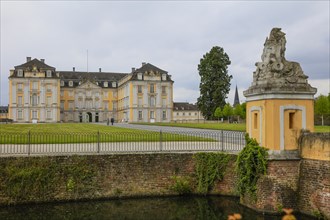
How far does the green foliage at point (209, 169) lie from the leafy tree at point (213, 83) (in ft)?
141

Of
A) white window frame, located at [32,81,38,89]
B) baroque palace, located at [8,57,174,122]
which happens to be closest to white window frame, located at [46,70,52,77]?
baroque palace, located at [8,57,174,122]

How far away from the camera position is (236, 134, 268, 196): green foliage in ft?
38.9

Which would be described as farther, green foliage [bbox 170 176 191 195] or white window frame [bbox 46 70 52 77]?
white window frame [bbox 46 70 52 77]

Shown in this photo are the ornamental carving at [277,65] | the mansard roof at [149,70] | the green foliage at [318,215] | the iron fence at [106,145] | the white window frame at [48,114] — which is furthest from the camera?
the mansard roof at [149,70]

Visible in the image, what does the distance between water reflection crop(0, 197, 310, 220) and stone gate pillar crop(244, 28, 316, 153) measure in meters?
2.51

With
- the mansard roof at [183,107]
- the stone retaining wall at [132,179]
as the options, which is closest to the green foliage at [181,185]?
the stone retaining wall at [132,179]

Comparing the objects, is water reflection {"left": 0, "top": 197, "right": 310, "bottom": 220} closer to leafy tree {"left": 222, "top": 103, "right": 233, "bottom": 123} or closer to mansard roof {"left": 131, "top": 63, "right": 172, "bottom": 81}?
leafy tree {"left": 222, "top": 103, "right": 233, "bottom": 123}

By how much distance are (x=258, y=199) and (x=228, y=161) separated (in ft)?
7.84

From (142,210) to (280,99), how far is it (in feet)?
19.3

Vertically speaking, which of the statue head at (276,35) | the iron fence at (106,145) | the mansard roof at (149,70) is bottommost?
the iron fence at (106,145)

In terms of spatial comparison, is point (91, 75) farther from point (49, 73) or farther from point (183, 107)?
point (183, 107)

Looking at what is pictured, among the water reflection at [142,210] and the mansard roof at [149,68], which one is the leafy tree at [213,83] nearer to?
the mansard roof at [149,68]

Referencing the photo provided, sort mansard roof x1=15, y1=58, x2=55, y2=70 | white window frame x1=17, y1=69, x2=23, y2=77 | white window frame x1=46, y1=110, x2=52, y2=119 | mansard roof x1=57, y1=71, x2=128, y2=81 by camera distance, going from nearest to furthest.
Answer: white window frame x1=17, y1=69, x2=23, y2=77 < mansard roof x1=15, y1=58, x2=55, y2=70 < white window frame x1=46, y1=110, x2=52, y2=119 < mansard roof x1=57, y1=71, x2=128, y2=81

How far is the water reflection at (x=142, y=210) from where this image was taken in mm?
11852
